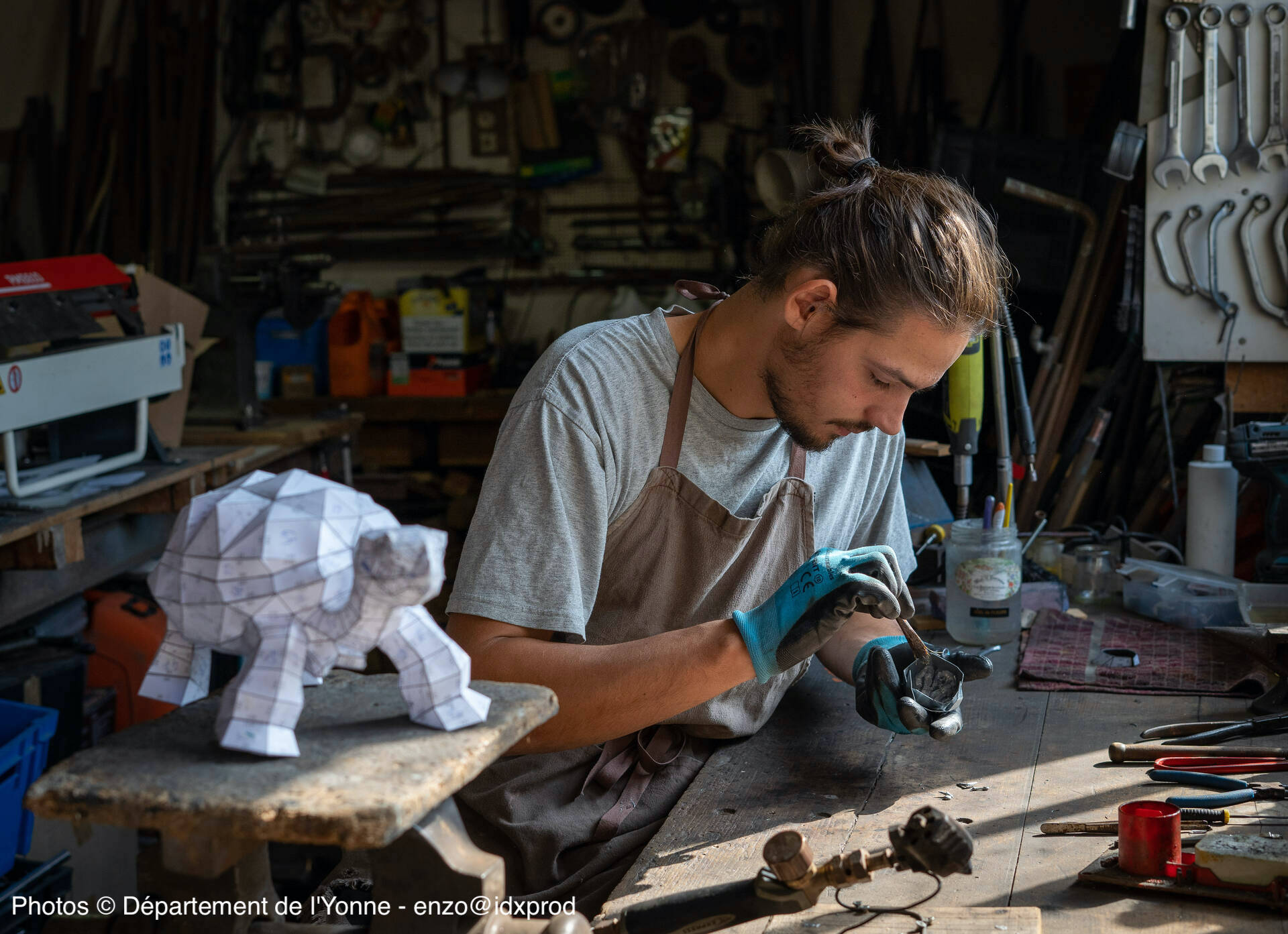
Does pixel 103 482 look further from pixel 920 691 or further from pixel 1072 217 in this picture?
pixel 1072 217

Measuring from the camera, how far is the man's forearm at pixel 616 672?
1409 millimetres

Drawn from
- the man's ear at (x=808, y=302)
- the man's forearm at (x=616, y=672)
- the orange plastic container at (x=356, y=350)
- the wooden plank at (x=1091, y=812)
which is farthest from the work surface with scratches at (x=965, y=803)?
the orange plastic container at (x=356, y=350)

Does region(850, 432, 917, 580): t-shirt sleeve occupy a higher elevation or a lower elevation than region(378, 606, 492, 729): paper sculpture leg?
lower

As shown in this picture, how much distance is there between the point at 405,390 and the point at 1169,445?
10.9ft

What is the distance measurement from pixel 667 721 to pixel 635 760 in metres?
0.07

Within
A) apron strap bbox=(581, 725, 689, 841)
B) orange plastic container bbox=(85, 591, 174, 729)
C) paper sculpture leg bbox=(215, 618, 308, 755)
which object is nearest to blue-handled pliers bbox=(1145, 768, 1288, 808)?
apron strap bbox=(581, 725, 689, 841)

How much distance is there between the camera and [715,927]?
96cm

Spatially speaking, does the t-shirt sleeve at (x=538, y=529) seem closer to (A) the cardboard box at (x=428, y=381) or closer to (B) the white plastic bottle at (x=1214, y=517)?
(B) the white plastic bottle at (x=1214, y=517)

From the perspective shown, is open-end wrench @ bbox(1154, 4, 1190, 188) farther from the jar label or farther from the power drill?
the jar label

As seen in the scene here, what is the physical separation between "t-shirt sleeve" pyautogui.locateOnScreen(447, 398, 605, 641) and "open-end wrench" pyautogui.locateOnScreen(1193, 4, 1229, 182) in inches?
84.3

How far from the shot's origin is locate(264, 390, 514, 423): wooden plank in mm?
5121

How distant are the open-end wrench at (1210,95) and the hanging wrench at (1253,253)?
4.3 inches

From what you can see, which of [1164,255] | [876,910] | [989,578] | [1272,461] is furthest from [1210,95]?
[876,910]

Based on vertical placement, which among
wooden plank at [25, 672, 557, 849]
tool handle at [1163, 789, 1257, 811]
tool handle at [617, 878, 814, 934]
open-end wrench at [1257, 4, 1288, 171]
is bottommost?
tool handle at [1163, 789, 1257, 811]
